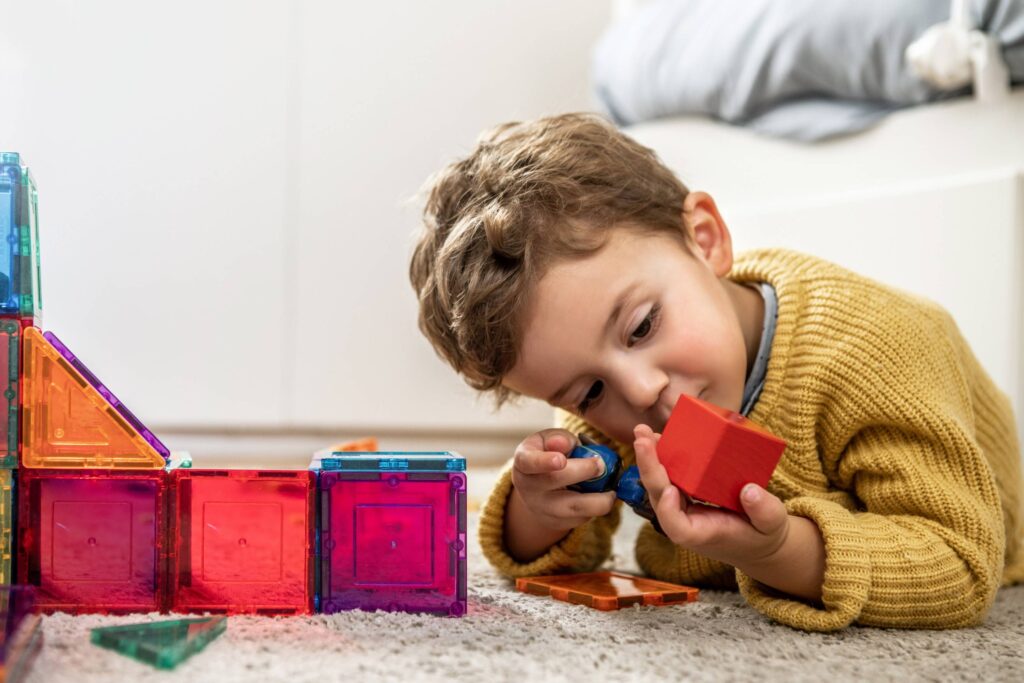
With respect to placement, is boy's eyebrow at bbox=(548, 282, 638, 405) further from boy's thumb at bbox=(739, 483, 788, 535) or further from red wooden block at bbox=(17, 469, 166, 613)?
red wooden block at bbox=(17, 469, 166, 613)

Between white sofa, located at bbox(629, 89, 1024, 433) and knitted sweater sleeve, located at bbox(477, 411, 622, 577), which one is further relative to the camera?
white sofa, located at bbox(629, 89, 1024, 433)

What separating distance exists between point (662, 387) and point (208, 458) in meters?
1.21

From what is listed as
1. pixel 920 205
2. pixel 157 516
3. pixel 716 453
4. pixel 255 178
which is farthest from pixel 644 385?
pixel 255 178

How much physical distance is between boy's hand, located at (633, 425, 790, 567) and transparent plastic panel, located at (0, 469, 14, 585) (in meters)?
0.41

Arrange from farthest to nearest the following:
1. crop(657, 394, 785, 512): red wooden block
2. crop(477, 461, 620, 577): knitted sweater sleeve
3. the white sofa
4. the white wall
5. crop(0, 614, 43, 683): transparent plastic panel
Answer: the white wall
the white sofa
crop(477, 461, 620, 577): knitted sweater sleeve
crop(657, 394, 785, 512): red wooden block
crop(0, 614, 43, 683): transparent plastic panel

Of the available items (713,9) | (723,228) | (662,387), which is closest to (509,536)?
(662,387)

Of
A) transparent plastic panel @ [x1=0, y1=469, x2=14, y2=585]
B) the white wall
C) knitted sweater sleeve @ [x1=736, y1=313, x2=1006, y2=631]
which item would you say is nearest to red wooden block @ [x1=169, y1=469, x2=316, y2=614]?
transparent plastic panel @ [x1=0, y1=469, x2=14, y2=585]

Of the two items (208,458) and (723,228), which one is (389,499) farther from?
(208,458)

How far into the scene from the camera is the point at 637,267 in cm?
81

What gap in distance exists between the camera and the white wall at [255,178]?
1711mm

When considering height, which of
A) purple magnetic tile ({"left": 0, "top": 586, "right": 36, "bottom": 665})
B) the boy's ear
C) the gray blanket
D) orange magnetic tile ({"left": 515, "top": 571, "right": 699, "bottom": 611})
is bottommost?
orange magnetic tile ({"left": 515, "top": 571, "right": 699, "bottom": 611})

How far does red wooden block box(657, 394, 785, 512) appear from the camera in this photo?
0.64 m

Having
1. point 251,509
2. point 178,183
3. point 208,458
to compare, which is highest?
point 178,183

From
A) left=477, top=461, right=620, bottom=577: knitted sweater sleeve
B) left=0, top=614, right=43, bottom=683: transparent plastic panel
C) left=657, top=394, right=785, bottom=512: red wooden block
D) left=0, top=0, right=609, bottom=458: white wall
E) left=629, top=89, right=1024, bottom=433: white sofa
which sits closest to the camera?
left=0, top=614, right=43, bottom=683: transparent plastic panel
